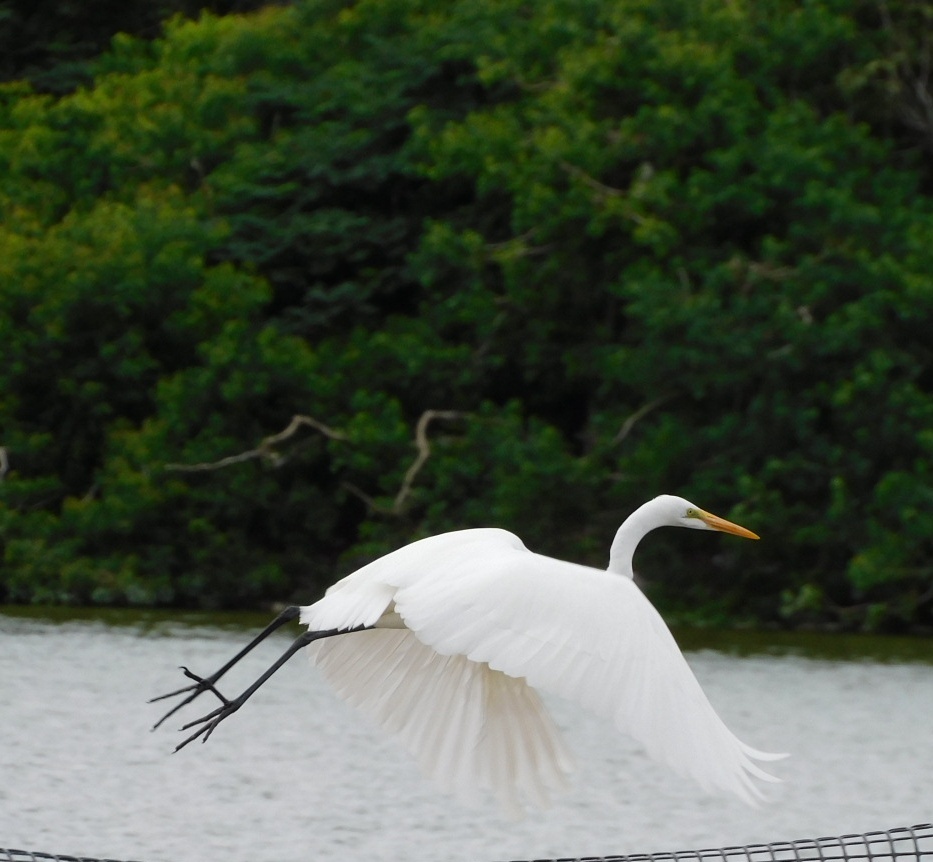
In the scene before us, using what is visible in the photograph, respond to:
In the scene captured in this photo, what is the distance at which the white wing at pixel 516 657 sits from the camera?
13.8 ft

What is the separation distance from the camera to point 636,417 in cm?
1727

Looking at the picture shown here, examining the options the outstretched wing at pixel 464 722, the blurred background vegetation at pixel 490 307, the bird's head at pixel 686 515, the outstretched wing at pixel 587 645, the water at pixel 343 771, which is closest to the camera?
the outstretched wing at pixel 587 645

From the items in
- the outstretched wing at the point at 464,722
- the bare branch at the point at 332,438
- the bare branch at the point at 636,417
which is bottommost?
the bare branch at the point at 332,438

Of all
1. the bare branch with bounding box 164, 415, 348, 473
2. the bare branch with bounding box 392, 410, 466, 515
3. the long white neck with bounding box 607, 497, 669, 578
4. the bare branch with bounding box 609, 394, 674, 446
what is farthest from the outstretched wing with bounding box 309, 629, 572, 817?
the bare branch with bounding box 164, 415, 348, 473

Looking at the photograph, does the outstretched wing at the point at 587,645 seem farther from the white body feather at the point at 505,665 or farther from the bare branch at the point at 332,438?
the bare branch at the point at 332,438

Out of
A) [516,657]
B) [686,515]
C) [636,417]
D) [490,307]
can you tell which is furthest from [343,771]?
[490,307]

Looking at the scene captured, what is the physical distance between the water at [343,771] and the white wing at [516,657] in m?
2.79

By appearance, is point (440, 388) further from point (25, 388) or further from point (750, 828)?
point (750, 828)

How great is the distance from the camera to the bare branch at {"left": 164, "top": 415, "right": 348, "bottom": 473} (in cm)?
1753

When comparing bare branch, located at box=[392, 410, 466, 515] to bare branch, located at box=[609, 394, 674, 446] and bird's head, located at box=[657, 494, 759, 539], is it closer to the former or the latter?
bare branch, located at box=[609, 394, 674, 446]

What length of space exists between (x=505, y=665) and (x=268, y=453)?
44.4 ft

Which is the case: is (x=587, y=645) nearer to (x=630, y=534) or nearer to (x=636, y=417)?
(x=630, y=534)

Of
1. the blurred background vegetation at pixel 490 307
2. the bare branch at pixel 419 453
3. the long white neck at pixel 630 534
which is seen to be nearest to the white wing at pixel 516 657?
the long white neck at pixel 630 534

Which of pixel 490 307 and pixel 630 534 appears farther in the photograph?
pixel 490 307
